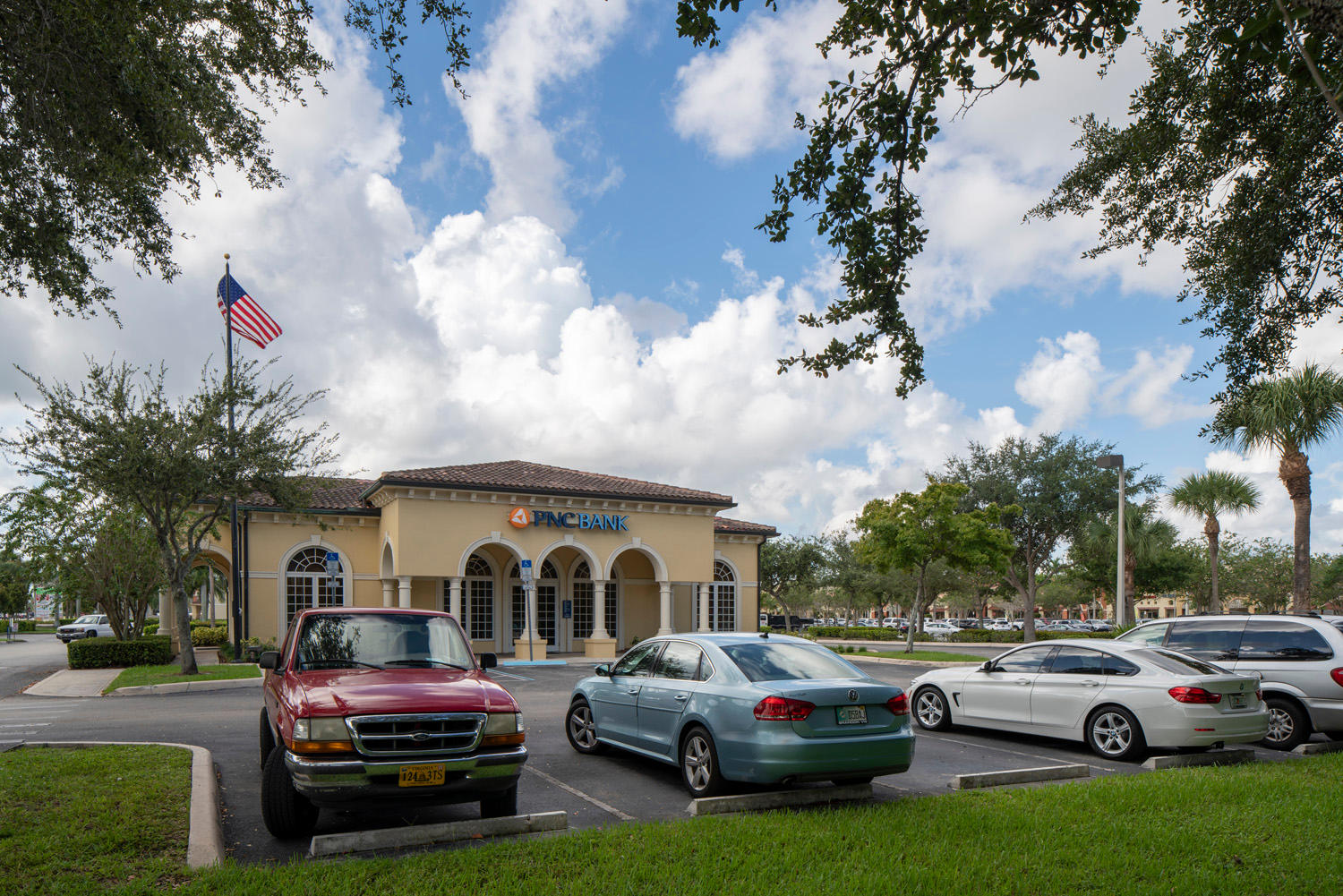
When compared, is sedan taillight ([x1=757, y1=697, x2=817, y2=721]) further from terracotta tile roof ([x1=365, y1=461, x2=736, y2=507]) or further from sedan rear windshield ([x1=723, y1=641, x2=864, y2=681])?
terracotta tile roof ([x1=365, y1=461, x2=736, y2=507])

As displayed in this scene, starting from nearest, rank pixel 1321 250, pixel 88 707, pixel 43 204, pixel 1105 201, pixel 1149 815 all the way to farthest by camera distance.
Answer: pixel 1149 815 < pixel 43 204 < pixel 1321 250 < pixel 1105 201 < pixel 88 707

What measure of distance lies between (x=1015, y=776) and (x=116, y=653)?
23654 millimetres

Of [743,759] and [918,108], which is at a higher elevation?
[918,108]

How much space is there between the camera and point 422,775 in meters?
6.11

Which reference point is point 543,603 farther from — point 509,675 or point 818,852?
point 818,852

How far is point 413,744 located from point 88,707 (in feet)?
40.6

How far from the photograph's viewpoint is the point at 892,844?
20.2ft

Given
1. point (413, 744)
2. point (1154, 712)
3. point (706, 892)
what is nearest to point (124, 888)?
point (413, 744)

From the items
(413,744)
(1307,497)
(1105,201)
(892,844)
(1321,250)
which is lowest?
(892,844)

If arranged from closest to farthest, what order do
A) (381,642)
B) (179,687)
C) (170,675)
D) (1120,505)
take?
(381,642) < (179,687) < (170,675) < (1120,505)

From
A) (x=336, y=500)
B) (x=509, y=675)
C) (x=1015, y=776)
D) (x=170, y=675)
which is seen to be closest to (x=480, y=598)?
(x=336, y=500)

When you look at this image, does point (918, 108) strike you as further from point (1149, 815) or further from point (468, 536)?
point (468, 536)

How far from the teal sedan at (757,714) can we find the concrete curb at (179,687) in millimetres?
12456

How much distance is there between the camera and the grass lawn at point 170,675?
59.5ft
